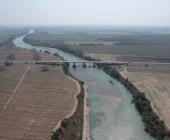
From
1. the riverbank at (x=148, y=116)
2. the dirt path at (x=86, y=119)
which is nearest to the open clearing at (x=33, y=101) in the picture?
the dirt path at (x=86, y=119)

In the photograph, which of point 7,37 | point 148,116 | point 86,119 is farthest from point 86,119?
point 7,37

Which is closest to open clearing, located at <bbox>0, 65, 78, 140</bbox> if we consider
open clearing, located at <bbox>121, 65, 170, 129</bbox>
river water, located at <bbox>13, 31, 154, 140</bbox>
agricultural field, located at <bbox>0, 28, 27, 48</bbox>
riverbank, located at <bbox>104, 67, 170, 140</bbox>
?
river water, located at <bbox>13, 31, 154, 140</bbox>

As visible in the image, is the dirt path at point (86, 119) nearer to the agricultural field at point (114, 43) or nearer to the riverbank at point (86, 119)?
the riverbank at point (86, 119)

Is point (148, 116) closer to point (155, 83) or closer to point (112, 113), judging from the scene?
point (112, 113)

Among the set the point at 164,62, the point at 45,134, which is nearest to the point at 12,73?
the point at 45,134

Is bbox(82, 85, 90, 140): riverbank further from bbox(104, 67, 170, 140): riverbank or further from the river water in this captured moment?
bbox(104, 67, 170, 140): riverbank

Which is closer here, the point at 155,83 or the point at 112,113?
the point at 112,113

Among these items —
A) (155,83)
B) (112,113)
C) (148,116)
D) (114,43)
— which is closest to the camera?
(148,116)
